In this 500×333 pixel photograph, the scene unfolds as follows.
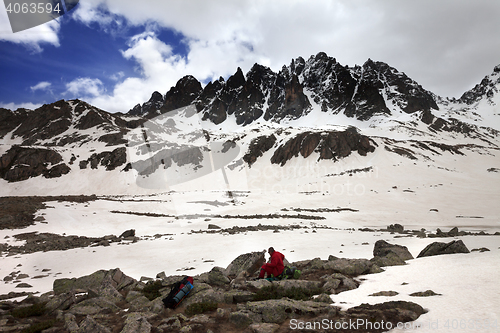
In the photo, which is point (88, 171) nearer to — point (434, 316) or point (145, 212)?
point (145, 212)

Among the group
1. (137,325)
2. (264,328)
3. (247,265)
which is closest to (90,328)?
(137,325)

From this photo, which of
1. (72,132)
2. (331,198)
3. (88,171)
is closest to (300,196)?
(331,198)

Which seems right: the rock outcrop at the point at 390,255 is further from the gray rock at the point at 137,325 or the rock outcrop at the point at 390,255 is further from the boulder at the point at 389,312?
the gray rock at the point at 137,325

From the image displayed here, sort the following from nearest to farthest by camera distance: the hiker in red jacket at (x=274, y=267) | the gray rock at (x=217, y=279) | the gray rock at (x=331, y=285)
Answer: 1. the gray rock at (x=331, y=285)
2. the hiker in red jacket at (x=274, y=267)
3. the gray rock at (x=217, y=279)

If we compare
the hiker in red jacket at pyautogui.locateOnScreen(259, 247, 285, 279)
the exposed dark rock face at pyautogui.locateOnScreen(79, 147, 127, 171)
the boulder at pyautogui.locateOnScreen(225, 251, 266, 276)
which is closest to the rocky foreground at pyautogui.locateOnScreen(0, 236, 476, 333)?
the hiker in red jacket at pyautogui.locateOnScreen(259, 247, 285, 279)

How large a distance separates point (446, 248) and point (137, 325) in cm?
1300

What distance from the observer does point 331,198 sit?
143 feet

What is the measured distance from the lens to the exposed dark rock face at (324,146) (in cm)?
7912

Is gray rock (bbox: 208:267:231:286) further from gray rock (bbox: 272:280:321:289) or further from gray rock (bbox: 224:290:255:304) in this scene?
gray rock (bbox: 272:280:321:289)

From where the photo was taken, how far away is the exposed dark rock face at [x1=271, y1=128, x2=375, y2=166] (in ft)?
260

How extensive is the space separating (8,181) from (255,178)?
63818 mm

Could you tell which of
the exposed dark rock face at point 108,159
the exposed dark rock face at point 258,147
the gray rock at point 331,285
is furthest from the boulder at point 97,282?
the exposed dark rock face at point 258,147

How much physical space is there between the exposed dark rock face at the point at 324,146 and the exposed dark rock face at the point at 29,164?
64.2 metres

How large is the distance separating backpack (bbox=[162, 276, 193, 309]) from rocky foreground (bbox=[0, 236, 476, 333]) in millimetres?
151
